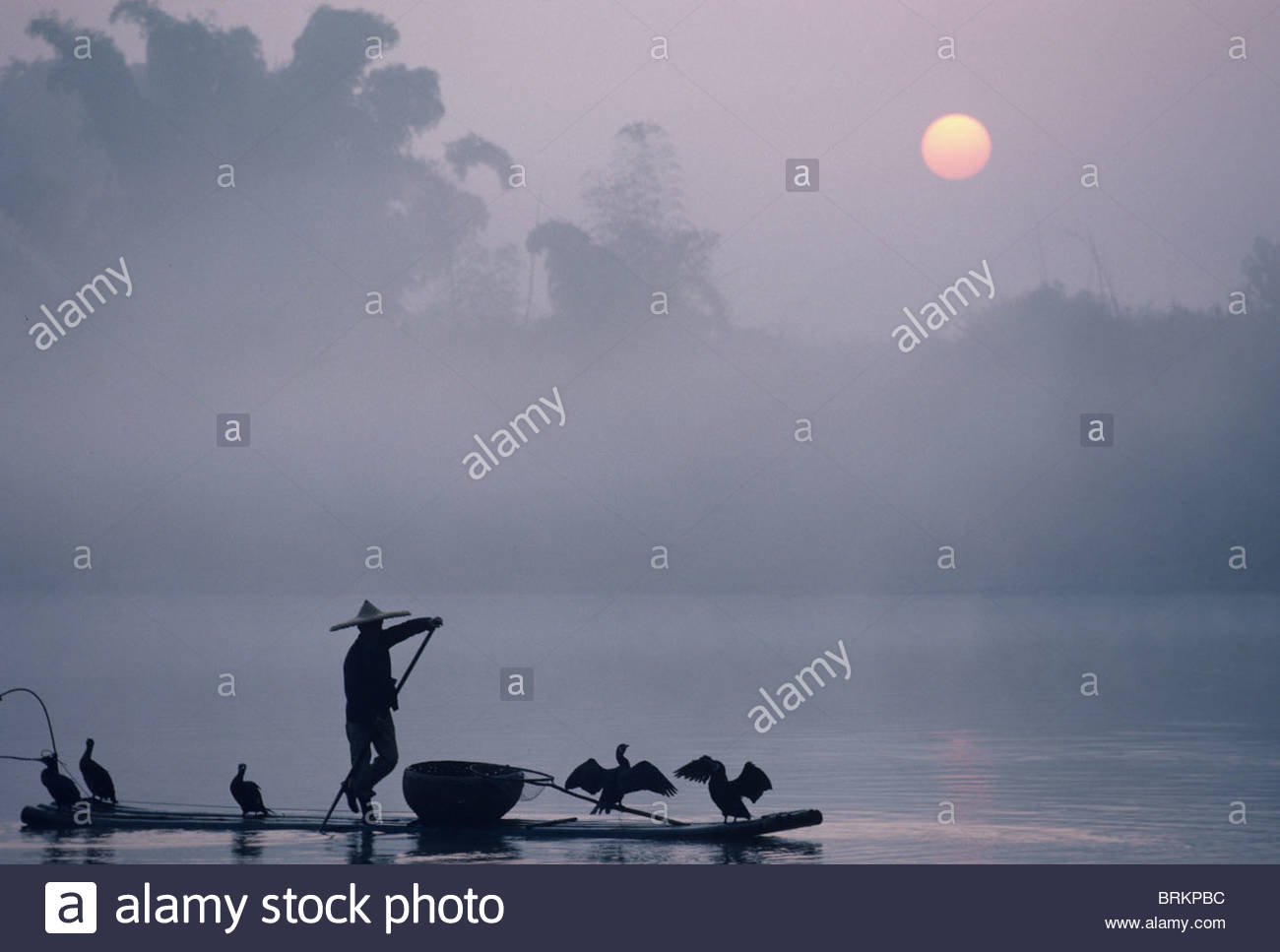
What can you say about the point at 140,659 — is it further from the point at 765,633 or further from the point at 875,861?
the point at 875,861

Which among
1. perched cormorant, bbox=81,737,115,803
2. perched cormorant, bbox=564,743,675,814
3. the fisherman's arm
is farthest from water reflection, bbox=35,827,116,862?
perched cormorant, bbox=564,743,675,814

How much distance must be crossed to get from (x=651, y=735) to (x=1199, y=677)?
55.9 ft

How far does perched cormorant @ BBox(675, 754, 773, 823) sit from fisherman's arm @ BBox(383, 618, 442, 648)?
7.94ft

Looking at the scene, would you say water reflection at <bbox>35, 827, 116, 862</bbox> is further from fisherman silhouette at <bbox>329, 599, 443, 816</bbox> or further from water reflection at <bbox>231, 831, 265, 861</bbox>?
fisherman silhouette at <bbox>329, 599, 443, 816</bbox>

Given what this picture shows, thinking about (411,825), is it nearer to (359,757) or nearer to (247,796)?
(359,757)

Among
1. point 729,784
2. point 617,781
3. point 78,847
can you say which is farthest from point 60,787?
point 729,784

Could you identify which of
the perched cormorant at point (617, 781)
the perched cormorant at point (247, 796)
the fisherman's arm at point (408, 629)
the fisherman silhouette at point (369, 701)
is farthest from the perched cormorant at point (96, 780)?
the perched cormorant at point (617, 781)

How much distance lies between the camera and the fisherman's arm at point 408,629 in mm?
12682

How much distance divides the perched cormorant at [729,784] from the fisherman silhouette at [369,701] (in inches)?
101

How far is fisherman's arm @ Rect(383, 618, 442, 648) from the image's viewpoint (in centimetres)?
1268

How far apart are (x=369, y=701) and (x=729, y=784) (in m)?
3.15

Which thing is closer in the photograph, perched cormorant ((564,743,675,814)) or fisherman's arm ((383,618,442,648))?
fisherman's arm ((383,618,442,648))

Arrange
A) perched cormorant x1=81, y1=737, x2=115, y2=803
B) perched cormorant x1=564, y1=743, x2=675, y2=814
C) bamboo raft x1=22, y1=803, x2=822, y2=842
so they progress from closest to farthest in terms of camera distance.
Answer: bamboo raft x1=22, y1=803, x2=822, y2=842 → perched cormorant x1=564, y1=743, x2=675, y2=814 → perched cormorant x1=81, y1=737, x2=115, y2=803
